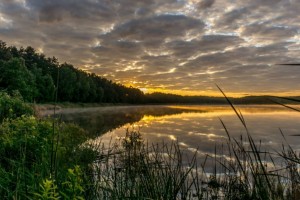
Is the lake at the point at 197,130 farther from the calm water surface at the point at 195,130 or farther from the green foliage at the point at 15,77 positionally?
the green foliage at the point at 15,77

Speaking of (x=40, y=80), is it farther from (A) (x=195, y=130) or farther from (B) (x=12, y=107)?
(B) (x=12, y=107)

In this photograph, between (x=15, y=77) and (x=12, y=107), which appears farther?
(x=15, y=77)

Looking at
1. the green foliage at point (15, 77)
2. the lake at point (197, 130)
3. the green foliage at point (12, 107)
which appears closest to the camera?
the green foliage at point (12, 107)

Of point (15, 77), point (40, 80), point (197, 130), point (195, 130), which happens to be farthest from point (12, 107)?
point (40, 80)

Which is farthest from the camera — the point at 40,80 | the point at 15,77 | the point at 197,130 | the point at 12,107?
the point at 40,80

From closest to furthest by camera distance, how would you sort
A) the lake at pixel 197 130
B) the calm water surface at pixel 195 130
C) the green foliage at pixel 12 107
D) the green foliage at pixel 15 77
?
the green foliage at pixel 12 107, the lake at pixel 197 130, the calm water surface at pixel 195 130, the green foliage at pixel 15 77

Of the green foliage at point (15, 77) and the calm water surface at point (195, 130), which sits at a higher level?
the green foliage at point (15, 77)

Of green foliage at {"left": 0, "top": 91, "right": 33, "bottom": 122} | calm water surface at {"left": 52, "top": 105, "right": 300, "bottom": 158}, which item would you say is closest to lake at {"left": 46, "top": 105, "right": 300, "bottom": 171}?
calm water surface at {"left": 52, "top": 105, "right": 300, "bottom": 158}

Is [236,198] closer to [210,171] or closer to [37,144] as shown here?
[210,171]

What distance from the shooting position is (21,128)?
410 inches

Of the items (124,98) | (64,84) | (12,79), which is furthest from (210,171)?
(124,98)

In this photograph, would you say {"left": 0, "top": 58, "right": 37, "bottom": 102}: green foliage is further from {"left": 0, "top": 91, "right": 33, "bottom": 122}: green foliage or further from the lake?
{"left": 0, "top": 91, "right": 33, "bottom": 122}: green foliage

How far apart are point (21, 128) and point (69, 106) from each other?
7835 cm

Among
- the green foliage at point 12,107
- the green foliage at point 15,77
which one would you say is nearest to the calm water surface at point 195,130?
the green foliage at point 12,107
